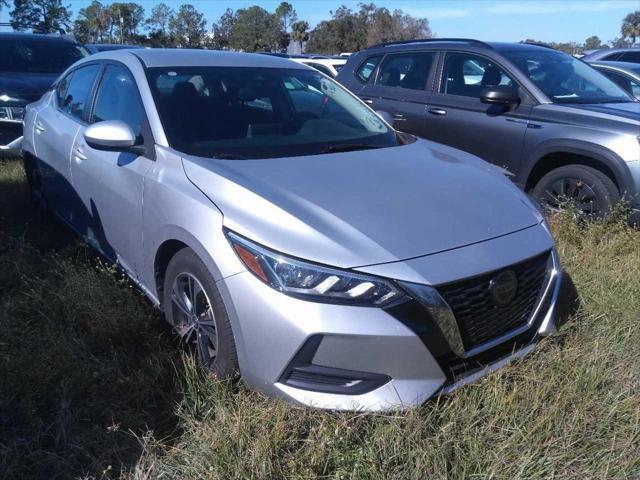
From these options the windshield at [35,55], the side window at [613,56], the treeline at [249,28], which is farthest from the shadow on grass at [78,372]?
the treeline at [249,28]

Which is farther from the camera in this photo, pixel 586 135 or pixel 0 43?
pixel 0 43

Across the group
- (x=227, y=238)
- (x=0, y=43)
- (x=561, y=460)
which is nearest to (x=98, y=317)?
(x=227, y=238)

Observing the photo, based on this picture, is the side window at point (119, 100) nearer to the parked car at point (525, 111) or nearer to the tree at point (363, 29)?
the parked car at point (525, 111)

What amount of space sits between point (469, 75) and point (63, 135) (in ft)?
12.4

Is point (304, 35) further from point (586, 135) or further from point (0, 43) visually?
point (586, 135)

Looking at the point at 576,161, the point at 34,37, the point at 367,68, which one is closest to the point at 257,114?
the point at 576,161

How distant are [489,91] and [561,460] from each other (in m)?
3.78

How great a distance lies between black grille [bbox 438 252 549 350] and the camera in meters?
2.49

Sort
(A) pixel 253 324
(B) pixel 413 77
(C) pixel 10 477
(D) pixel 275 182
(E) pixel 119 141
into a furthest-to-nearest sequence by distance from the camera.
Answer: (B) pixel 413 77, (E) pixel 119 141, (D) pixel 275 182, (A) pixel 253 324, (C) pixel 10 477

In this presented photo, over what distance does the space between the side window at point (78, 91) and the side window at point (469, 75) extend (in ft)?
11.1

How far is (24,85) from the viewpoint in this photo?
24.9 ft

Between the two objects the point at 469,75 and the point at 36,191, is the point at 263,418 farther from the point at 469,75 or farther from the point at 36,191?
the point at 469,75

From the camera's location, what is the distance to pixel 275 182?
289 centimetres

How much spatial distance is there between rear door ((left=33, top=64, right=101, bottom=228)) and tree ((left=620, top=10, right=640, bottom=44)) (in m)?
66.9
